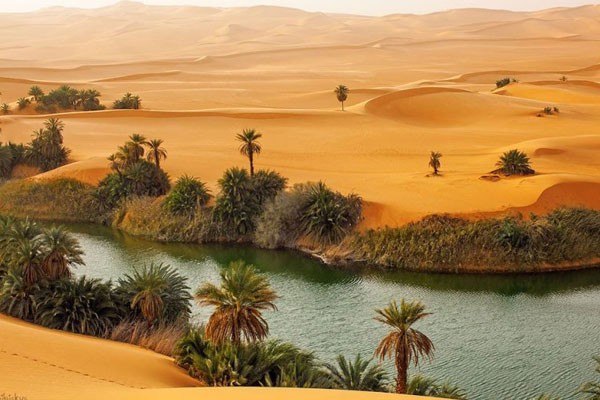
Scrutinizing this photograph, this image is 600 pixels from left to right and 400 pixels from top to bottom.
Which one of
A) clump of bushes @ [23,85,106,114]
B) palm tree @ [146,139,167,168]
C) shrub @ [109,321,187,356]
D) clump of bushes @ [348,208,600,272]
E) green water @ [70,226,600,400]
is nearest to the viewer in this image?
shrub @ [109,321,187,356]

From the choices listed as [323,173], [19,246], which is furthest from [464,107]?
[19,246]

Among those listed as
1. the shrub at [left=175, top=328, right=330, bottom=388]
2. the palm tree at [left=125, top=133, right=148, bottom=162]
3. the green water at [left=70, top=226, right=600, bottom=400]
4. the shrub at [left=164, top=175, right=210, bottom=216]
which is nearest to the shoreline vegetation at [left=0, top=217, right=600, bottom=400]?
the shrub at [left=175, top=328, right=330, bottom=388]

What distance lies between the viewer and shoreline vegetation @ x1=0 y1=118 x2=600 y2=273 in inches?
1486

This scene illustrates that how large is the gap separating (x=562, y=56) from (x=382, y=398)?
13847 centimetres

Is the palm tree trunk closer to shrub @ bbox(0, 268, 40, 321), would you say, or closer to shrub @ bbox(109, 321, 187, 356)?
shrub @ bbox(109, 321, 187, 356)

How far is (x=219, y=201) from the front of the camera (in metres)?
43.4

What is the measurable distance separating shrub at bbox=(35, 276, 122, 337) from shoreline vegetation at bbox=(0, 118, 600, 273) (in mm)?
14413

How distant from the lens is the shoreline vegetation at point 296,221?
37.8 meters

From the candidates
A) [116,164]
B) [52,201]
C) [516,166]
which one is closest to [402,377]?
[516,166]

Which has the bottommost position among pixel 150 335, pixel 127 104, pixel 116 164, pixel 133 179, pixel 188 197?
pixel 150 335

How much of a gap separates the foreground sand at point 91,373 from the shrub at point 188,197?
19.2m

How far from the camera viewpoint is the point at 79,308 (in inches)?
1056

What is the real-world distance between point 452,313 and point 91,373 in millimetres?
16593

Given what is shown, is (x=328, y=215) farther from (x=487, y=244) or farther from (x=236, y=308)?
(x=236, y=308)
